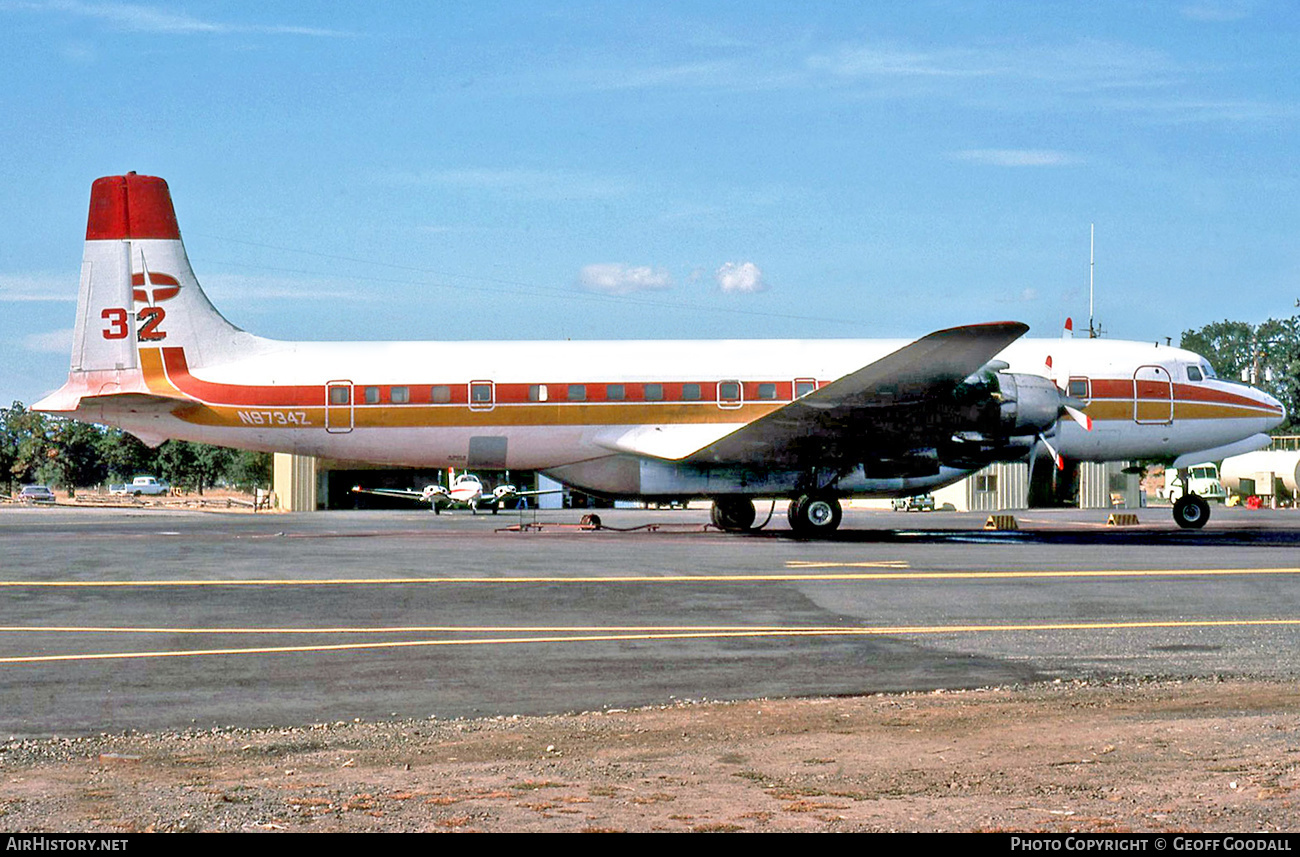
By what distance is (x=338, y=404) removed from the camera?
31453 mm

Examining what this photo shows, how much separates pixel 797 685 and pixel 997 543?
18.1 meters

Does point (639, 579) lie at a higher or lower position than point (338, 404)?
lower

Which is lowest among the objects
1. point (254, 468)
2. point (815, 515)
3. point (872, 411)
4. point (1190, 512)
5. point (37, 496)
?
point (1190, 512)

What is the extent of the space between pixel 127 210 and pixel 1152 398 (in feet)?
85.9

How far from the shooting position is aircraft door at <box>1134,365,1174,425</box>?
32.4 m

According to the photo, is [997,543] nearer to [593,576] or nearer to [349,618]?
[593,576]

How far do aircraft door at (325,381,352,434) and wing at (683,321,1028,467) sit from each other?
8.38 meters

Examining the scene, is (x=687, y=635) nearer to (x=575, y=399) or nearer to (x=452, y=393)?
(x=575, y=399)

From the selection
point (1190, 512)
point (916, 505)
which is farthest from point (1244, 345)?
point (1190, 512)

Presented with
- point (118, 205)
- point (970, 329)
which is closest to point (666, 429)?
point (970, 329)

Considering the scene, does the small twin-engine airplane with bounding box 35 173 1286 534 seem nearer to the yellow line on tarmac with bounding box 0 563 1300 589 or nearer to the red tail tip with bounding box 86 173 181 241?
the red tail tip with bounding box 86 173 181 241

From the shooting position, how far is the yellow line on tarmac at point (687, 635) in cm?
1312

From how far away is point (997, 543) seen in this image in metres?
28.4

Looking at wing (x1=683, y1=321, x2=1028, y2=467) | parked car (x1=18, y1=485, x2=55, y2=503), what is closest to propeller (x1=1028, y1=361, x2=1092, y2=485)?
wing (x1=683, y1=321, x2=1028, y2=467)
